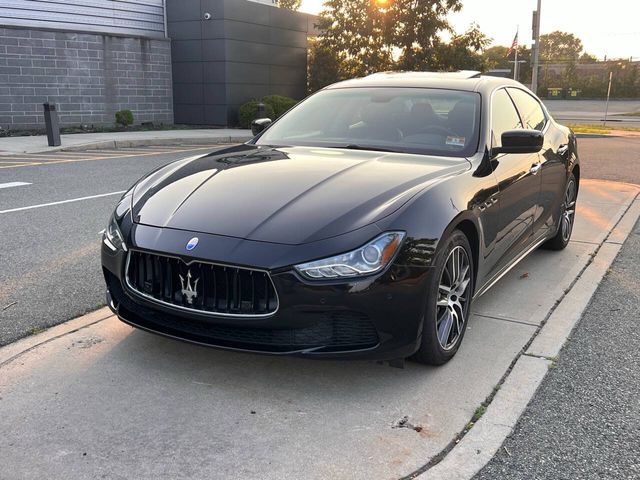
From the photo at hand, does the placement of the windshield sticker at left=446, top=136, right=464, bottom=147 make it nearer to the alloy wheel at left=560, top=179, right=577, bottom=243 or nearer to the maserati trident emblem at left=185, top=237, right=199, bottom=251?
the maserati trident emblem at left=185, top=237, right=199, bottom=251

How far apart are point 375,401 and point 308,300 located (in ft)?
2.06

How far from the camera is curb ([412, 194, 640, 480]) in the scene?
257 centimetres

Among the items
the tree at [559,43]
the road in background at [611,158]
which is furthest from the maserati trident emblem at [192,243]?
the tree at [559,43]

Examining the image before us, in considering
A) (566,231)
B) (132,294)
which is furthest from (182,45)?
(132,294)

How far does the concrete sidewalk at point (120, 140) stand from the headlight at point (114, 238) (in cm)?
1109

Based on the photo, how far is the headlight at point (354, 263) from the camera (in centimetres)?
288

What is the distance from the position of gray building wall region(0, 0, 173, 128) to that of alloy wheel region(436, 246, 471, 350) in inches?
658

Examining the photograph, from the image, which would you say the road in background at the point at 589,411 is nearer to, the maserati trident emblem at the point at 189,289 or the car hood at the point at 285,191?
the car hood at the point at 285,191

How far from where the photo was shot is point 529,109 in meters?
5.31

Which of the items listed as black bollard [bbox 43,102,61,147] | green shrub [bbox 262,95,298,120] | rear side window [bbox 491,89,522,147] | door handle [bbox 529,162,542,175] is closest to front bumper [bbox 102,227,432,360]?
rear side window [bbox 491,89,522,147]

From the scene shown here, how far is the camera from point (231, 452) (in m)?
2.63

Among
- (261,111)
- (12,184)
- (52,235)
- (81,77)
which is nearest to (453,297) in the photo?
(52,235)

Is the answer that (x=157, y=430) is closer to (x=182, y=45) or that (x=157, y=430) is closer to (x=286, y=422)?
(x=286, y=422)

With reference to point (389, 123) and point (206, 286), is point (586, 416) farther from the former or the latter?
point (389, 123)
